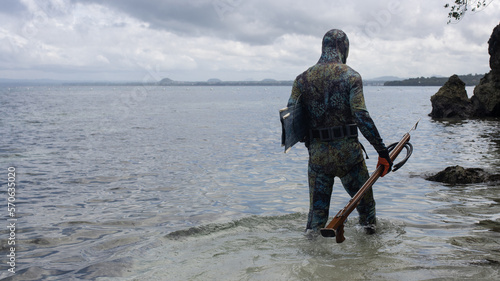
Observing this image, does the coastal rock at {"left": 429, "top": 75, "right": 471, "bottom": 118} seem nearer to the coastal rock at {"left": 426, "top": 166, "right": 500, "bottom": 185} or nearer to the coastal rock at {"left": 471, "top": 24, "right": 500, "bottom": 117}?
the coastal rock at {"left": 471, "top": 24, "right": 500, "bottom": 117}

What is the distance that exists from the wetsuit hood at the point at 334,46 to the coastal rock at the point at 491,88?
92.0 feet

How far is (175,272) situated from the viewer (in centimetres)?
549

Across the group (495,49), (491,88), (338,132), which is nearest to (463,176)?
(338,132)

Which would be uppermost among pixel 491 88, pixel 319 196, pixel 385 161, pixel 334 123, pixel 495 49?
pixel 495 49

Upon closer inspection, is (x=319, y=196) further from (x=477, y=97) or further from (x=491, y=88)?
(x=477, y=97)

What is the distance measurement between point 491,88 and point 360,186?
29169 millimetres

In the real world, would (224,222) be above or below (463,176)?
below

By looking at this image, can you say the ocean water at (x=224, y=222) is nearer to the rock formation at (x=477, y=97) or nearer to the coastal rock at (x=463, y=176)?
the coastal rock at (x=463, y=176)

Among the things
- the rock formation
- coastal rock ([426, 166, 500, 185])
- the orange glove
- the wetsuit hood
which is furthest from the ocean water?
the rock formation

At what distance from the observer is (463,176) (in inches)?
429

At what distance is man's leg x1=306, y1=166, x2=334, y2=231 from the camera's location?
19.2ft

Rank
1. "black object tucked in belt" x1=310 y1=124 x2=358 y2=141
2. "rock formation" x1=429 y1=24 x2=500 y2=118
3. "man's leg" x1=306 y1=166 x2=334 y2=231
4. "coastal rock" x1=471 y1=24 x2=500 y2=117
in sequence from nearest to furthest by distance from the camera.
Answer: "black object tucked in belt" x1=310 y1=124 x2=358 y2=141
"man's leg" x1=306 y1=166 x2=334 y2=231
"coastal rock" x1=471 y1=24 x2=500 y2=117
"rock formation" x1=429 y1=24 x2=500 y2=118

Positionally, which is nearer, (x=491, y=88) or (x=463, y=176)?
(x=463, y=176)

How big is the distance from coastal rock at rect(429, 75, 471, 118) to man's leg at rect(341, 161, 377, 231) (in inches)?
1252
